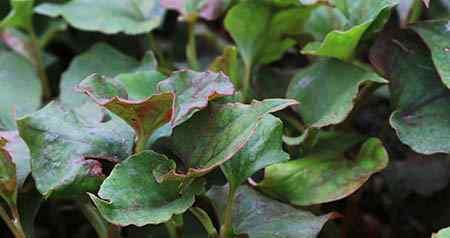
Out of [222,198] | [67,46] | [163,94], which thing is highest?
[163,94]

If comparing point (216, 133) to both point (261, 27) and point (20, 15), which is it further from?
point (20, 15)

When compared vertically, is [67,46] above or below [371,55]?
below

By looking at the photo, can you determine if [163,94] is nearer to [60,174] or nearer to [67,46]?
[60,174]

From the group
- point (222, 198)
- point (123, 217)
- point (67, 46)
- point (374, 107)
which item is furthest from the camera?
point (67, 46)

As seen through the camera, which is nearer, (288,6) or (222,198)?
(222,198)

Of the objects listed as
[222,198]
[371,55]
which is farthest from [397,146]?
[222,198]

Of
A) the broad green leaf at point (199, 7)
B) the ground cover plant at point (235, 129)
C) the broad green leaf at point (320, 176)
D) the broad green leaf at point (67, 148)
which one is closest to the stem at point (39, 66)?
the ground cover plant at point (235, 129)

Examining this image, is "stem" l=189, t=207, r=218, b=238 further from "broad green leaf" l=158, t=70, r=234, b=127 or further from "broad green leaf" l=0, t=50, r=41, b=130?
"broad green leaf" l=0, t=50, r=41, b=130

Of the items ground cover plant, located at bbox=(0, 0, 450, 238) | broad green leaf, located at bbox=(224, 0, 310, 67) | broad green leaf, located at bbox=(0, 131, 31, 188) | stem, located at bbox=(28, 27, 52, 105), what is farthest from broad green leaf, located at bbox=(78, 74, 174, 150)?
stem, located at bbox=(28, 27, 52, 105)
